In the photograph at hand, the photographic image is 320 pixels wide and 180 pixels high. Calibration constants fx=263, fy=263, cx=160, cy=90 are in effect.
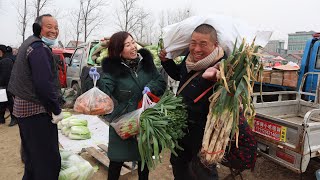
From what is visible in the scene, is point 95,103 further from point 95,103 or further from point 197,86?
point 197,86

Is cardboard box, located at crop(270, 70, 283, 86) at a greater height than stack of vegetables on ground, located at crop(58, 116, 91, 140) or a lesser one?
greater

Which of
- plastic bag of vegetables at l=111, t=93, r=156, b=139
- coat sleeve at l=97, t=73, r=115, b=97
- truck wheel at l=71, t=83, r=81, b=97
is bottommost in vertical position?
truck wheel at l=71, t=83, r=81, b=97

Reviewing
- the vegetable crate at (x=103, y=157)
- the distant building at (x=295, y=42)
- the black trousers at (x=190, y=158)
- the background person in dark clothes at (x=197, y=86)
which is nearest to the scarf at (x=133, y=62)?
the background person in dark clothes at (x=197, y=86)

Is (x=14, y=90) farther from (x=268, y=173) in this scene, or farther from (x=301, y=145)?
(x=268, y=173)

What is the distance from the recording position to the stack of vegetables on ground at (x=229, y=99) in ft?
5.65

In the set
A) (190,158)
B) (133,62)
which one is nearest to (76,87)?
(133,62)

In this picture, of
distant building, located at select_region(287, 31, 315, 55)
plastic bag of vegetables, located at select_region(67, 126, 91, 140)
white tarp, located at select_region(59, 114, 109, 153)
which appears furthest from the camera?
distant building, located at select_region(287, 31, 315, 55)

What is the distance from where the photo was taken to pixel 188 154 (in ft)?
7.39

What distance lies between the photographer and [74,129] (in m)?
4.82

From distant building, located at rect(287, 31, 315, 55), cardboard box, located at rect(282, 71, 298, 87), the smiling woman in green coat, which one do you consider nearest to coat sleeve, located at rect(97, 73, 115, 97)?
the smiling woman in green coat

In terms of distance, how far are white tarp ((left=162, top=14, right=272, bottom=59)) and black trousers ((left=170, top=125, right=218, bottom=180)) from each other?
27.8 inches

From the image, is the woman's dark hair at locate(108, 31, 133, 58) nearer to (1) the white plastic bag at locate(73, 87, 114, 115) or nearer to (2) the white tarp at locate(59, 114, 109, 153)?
(1) the white plastic bag at locate(73, 87, 114, 115)

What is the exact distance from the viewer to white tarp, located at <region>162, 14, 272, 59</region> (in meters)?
2.08

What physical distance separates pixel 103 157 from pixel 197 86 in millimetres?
2494
